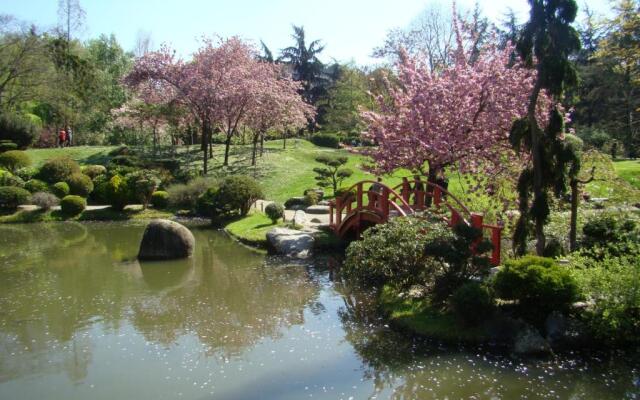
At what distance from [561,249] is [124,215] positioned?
20210mm

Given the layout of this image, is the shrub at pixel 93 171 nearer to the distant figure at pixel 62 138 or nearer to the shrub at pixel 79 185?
the shrub at pixel 79 185

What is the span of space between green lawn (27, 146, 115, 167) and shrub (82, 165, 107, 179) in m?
2.88

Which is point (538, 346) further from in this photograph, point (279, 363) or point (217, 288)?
point (217, 288)

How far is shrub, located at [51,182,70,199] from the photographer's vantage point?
2681cm

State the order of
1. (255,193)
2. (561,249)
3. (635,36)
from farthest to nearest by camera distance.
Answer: (255,193) → (635,36) → (561,249)

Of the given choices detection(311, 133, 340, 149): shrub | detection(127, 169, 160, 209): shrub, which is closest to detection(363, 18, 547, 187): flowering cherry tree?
detection(127, 169, 160, 209): shrub

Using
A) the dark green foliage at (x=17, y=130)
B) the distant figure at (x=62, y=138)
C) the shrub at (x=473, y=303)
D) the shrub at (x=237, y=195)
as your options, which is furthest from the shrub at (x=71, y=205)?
the shrub at (x=473, y=303)

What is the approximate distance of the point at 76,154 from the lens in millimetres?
34500

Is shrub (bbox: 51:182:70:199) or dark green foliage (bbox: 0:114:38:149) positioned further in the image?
dark green foliage (bbox: 0:114:38:149)

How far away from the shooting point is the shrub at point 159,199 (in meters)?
27.3

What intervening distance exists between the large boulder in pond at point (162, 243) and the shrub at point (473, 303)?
10032mm

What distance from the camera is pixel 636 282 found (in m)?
8.64

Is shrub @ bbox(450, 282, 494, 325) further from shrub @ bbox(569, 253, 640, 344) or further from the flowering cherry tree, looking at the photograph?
the flowering cherry tree

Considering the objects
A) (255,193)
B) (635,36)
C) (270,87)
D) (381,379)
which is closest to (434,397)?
(381,379)
